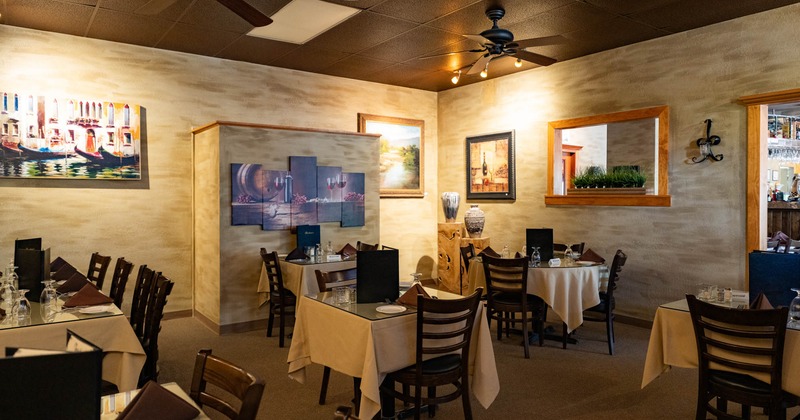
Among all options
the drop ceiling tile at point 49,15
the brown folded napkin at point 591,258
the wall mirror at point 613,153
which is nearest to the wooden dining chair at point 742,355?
the brown folded napkin at point 591,258

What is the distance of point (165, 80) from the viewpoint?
6652 mm

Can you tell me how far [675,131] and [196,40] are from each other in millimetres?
5658

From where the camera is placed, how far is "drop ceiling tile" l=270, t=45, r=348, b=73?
6770mm

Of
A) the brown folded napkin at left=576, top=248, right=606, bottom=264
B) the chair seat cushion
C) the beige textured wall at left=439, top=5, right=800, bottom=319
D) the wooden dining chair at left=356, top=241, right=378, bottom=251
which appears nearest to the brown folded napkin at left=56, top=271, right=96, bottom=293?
the wooden dining chair at left=356, top=241, right=378, bottom=251

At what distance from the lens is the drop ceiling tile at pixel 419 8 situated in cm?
502

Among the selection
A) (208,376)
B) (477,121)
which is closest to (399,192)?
(477,121)

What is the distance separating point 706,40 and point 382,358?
510cm

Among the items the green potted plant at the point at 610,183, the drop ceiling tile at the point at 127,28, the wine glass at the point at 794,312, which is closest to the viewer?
the wine glass at the point at 794,312

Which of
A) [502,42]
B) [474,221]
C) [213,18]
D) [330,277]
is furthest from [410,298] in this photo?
[474,221]

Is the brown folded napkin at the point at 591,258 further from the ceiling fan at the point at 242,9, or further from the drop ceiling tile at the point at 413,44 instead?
the ceiling fan at the point at 242,9

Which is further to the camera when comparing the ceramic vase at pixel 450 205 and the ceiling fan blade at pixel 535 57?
the ceramic vase at pixel 450 205

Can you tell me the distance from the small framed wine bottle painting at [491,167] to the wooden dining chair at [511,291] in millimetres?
2823

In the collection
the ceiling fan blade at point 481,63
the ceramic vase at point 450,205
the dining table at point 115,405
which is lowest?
the dining table at point 115,405

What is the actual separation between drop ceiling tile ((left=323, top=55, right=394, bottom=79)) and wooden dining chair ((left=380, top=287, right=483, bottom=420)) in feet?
15.3
